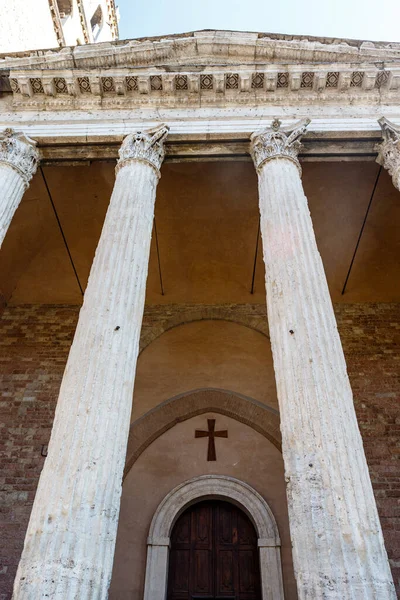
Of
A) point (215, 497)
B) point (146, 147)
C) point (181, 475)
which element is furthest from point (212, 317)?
point (146, 147)

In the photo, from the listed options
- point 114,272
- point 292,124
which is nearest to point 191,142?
point 292,124

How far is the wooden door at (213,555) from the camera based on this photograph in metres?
6.49

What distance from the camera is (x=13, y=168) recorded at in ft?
19.6

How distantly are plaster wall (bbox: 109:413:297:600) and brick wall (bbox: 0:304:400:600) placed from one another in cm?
146

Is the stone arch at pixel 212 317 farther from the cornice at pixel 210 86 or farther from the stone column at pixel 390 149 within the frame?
the cornice at pixel 210 86

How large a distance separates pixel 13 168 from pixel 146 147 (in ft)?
5.79

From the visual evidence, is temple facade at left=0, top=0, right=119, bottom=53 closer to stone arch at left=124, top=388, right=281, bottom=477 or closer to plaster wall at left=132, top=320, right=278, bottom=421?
plaster wall at left=132, top=320, right=278, bottom=421

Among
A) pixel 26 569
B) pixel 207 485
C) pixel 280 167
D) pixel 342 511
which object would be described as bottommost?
pixel 26 569

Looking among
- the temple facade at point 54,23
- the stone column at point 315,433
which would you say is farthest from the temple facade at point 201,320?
the temple facade at point 54,23

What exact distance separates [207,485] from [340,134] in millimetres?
5731

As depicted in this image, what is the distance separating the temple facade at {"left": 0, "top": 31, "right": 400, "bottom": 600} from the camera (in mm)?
3297

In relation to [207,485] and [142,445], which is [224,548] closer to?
[207,485]

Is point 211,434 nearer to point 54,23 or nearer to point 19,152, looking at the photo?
point 19,152

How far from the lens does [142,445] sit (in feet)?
25.7
